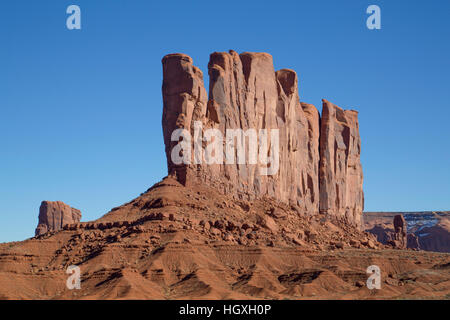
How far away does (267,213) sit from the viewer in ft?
386

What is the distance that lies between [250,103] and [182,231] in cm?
3132

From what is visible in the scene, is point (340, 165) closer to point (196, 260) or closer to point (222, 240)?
point (222, 240)

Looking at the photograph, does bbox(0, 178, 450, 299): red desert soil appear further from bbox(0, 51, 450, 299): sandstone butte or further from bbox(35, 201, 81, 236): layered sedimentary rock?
bbox(35, 201, 81, 236): layered sedimentary rock

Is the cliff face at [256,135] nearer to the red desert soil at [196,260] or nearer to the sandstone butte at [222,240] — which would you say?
the sandstone butte at [222,240]

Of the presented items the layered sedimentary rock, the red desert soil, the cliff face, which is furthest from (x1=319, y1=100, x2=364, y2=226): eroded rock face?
the layered sedimentary rock

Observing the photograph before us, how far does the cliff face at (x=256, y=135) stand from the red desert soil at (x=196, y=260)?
5391 millimetres

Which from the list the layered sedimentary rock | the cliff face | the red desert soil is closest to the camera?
the red desert soil

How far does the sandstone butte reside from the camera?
93375 mm

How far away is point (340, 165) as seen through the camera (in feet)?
524

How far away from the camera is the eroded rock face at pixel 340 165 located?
505 feet

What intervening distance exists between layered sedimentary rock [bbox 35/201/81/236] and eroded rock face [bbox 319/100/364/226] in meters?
55.6

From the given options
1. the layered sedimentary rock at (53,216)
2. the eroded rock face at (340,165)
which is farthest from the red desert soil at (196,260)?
the layered sedimentary rock at (53,216)

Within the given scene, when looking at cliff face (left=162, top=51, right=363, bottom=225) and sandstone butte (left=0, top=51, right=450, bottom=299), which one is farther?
cliff face (left=162, top=51, right=363, bottom=225)
